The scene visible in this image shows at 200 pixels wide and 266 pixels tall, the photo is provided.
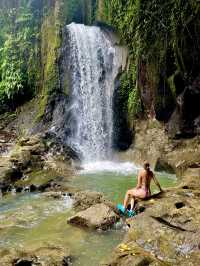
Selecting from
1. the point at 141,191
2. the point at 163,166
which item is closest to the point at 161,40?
the point at 163,166

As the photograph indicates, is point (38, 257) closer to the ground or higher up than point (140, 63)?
closer to the ground

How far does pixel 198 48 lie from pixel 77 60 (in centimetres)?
645

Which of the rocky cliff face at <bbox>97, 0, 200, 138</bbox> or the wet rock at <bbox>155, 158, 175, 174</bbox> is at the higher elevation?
the rocky cliff face at <bbox>97, 0, 200, 138</bbox>

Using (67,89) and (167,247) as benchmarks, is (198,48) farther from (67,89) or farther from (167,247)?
(167,247)

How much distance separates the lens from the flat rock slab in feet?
29.9

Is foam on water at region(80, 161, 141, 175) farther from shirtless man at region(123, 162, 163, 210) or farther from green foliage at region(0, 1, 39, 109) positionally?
green foliage at region(0, 1, 39, 109)

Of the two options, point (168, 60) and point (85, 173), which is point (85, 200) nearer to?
point (85, 173)

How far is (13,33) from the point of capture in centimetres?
2356

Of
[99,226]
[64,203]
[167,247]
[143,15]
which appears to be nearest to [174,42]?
[143,15]

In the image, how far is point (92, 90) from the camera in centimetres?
1931

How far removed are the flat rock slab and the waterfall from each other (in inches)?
331

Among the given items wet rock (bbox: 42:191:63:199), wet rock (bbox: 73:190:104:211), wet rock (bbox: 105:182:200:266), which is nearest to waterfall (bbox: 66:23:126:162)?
wet rock (bbox: 42:191:63:199)

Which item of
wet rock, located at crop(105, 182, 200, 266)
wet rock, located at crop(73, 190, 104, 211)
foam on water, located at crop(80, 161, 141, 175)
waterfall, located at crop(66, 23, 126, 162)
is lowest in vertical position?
foam on water, located at crop(80, 161, 141, 175)

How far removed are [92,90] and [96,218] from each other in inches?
423
